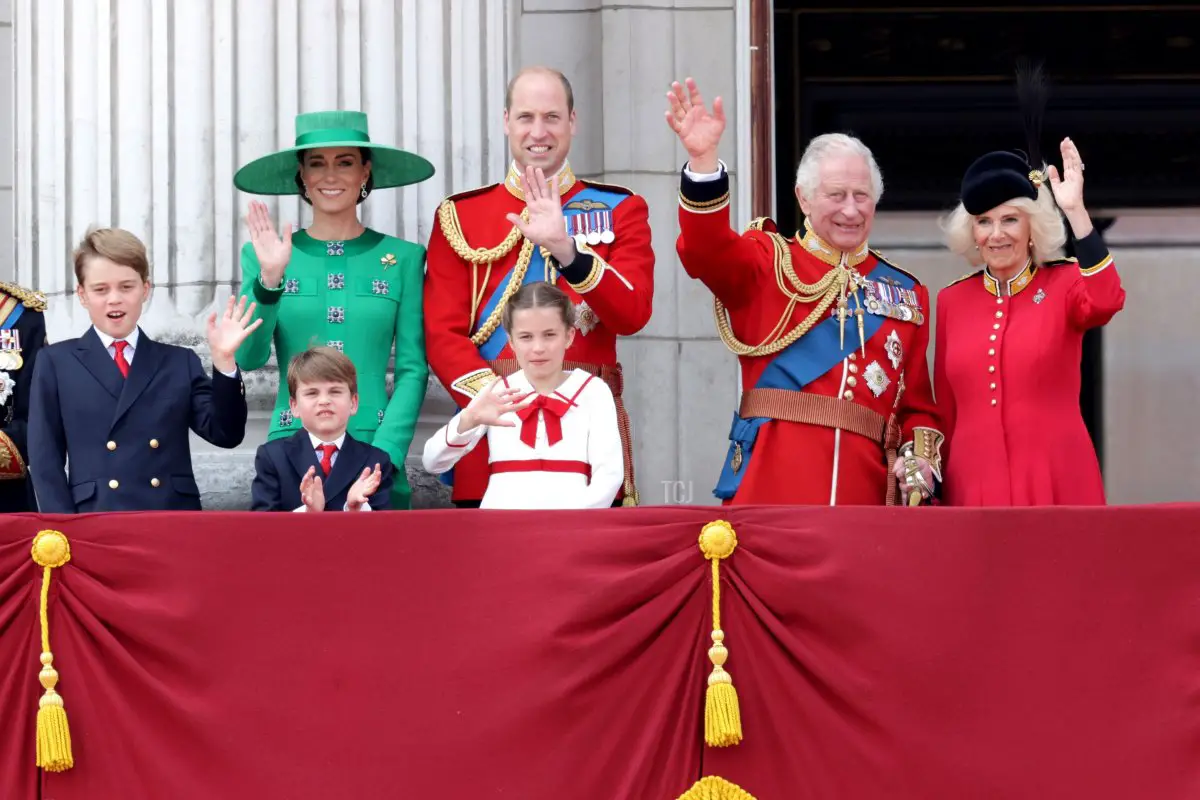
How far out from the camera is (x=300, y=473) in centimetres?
493

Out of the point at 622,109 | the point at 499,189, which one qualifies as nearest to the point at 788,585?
the point at 499,189

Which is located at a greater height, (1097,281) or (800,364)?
(1097,281)

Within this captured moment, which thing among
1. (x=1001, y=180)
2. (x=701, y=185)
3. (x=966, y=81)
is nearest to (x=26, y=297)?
(x=701, y=185)

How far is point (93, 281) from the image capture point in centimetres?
498

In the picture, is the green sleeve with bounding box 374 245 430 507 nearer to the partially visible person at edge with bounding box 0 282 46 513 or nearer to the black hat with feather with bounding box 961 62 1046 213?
the partially visible person at edge with bounding box 0 282 46 513

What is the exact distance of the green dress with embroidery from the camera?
5324mm

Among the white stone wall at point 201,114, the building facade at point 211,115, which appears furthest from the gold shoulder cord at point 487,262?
the white stone wall at point 201,114

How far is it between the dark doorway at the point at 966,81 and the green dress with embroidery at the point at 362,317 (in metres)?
3.45

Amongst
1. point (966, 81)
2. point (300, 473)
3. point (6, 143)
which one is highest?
point (966, 81)

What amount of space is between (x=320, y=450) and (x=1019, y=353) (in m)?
1.69

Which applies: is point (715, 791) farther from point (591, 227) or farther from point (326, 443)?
point (591, 227)

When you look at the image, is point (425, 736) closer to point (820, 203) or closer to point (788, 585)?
point (788, 585)

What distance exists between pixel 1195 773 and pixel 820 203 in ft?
5.58

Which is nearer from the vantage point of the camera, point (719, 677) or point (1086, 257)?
point (719, 677)
